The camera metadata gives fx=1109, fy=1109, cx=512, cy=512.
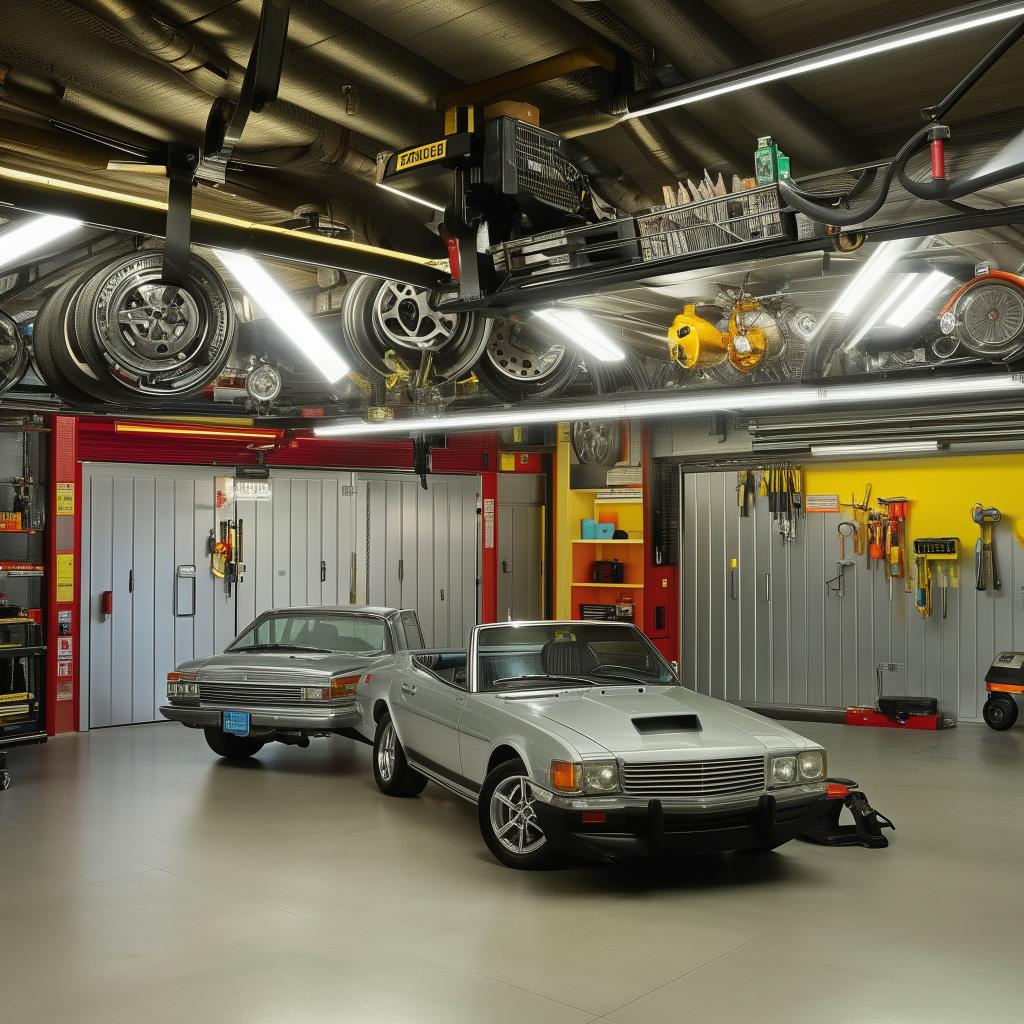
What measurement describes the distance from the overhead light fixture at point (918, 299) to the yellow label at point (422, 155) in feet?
11.1

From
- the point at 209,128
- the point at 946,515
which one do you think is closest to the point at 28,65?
the point at 209,128

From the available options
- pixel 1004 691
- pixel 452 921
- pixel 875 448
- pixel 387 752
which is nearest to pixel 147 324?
pixel 452 921

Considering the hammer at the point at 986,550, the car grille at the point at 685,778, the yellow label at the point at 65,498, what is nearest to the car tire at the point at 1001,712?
the hammer at the point at 986,550

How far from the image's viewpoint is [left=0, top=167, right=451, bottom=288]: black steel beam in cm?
391

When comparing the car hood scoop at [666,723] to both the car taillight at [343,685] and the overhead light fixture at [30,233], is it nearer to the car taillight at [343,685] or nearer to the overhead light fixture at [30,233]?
the car taillight at [343,685]

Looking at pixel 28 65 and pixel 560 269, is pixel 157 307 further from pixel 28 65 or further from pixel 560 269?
pixel 560 269

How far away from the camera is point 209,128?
4.11 m

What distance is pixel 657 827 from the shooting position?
16.9 feet

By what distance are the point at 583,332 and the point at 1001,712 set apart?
5.68m

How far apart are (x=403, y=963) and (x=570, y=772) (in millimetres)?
1200

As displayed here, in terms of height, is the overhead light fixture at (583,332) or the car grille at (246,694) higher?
the overhead light fixture at (583,332)

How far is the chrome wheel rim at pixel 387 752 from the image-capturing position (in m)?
7.48

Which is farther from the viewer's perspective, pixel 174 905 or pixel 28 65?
pixel 174 905

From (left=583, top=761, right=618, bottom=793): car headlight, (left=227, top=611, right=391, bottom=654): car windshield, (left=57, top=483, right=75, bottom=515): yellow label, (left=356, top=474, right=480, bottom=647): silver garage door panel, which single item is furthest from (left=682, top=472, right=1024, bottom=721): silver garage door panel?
(left=583, top=761, right=618, bottom=793): car headlight
